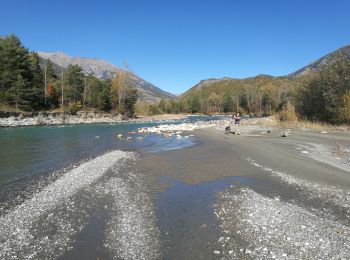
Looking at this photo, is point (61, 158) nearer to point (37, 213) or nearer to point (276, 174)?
point (37, 213)

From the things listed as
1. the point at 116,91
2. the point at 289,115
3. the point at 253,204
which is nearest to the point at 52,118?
the point at 116,91

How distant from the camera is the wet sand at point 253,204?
26.4ft

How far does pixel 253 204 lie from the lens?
1162cm

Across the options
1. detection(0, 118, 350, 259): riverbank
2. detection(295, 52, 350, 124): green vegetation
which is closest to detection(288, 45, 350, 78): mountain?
detection(295, 52, 350, 124): green vegetation

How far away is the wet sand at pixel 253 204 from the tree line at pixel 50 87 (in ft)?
220

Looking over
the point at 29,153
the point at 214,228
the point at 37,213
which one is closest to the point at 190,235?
the point at 214,228

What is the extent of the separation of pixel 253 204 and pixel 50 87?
94481mm

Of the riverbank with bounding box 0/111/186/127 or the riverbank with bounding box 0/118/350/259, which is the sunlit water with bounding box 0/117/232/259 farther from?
the riverbank with bounding box 0/111/186/127

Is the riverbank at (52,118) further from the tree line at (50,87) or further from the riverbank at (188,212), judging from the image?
the riverbank at (188,212)

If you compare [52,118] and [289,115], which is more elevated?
[289,115]

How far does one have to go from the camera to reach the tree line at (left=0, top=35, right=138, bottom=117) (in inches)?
3027

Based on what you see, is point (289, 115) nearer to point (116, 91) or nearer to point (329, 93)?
point (329, 93)

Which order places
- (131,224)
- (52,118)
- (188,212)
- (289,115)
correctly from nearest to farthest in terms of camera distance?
1. (131,224)
2. (188,212)
3. (289,115)
4. (52,118)

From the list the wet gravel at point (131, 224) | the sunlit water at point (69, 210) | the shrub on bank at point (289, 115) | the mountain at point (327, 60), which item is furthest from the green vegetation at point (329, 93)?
the wet gravel at point (131, 224)
